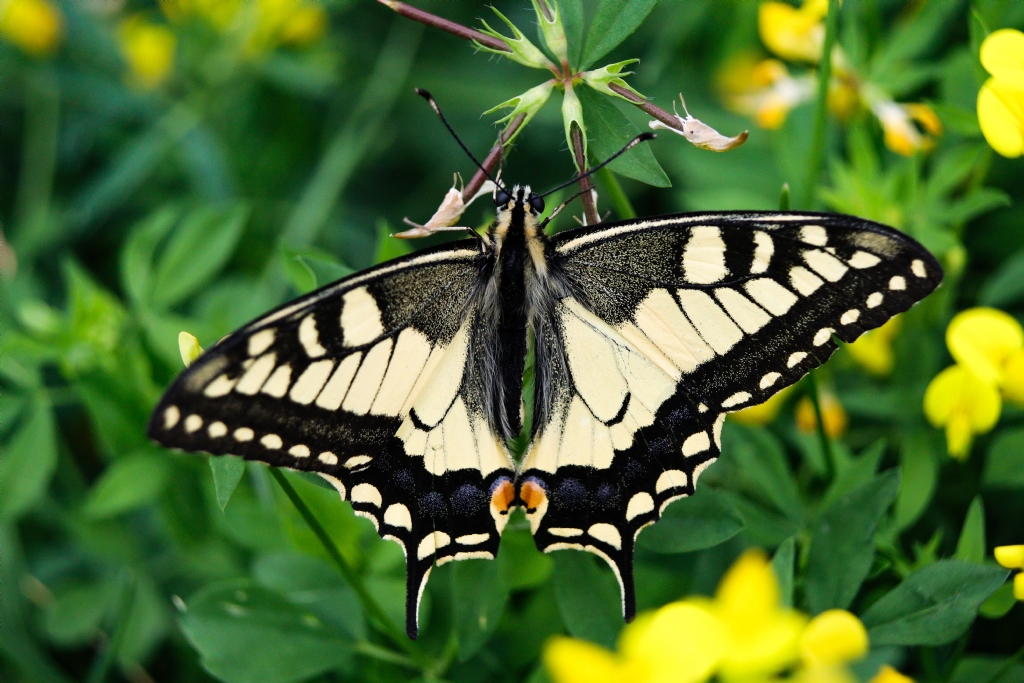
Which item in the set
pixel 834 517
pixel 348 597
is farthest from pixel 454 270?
pixel 834 517

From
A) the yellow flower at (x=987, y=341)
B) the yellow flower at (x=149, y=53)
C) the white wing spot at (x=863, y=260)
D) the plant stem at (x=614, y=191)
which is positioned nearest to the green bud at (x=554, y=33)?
the plant stem at (x=614, y=191)

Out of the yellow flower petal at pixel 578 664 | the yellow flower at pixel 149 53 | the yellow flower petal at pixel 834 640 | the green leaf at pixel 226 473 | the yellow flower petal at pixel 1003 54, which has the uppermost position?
the yellow flower at pixel 149 53

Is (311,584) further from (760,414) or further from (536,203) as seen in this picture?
(760,414)

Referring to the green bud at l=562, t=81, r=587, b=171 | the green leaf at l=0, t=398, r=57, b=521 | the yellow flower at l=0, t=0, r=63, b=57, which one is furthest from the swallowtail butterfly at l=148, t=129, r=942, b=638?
the yellow flower at l=0, t=0, r=63, b=57

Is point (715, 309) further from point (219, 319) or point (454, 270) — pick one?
point (219, 319)

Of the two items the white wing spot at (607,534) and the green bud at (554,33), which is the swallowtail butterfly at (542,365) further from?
the green bud at (554,33)

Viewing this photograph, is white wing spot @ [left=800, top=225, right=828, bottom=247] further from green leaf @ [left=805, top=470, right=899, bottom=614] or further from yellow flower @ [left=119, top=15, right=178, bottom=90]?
yellow flower @ [left=119, top=15, right=178, bottom=90]
